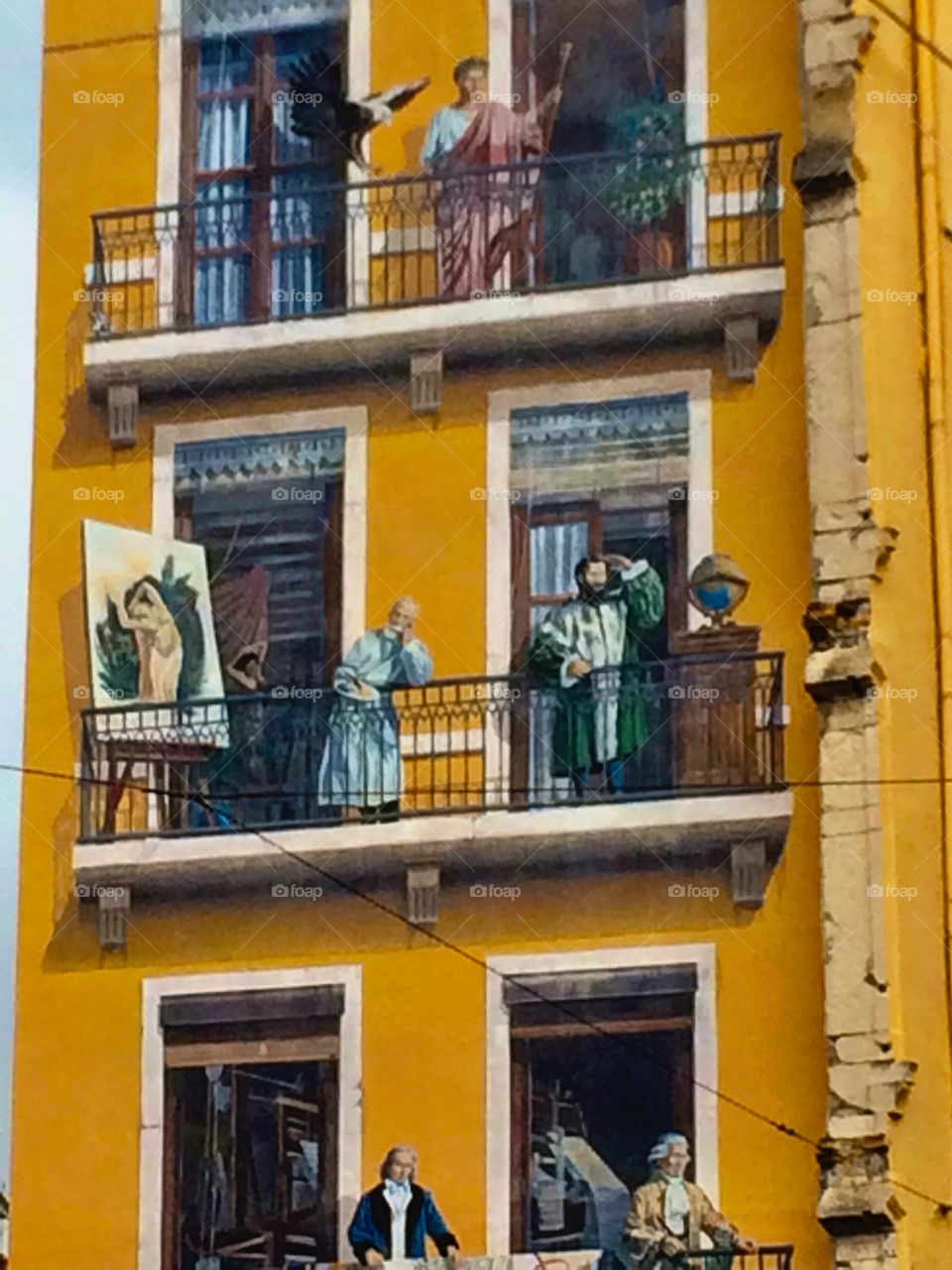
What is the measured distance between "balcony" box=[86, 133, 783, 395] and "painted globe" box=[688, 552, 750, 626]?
3.60ft

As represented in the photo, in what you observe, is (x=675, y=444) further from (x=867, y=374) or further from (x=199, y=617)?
(x=199, y=617)

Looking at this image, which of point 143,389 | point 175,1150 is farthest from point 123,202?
point 175,1150

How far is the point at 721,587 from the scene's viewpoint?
18234mm

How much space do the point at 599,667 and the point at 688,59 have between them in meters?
2.92

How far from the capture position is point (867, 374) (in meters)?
18.3

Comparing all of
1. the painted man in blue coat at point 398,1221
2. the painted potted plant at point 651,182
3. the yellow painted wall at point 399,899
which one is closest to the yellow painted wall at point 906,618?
the yellow painted wall at point 399,899
